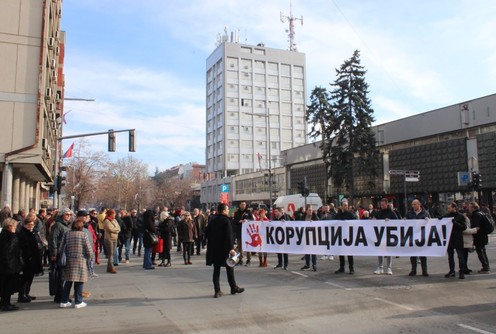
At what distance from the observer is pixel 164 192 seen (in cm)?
10250

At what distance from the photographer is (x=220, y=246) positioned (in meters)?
9.48

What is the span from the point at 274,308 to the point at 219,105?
93.4m

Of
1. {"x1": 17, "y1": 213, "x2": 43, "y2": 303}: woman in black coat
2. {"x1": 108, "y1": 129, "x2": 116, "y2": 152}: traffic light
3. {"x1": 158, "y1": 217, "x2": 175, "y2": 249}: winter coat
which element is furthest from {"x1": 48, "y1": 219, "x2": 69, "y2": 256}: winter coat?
{"x1": 108, "y1": 129, "x2": 116, "y2": 152}: traffic light

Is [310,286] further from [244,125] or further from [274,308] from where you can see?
[244,125]

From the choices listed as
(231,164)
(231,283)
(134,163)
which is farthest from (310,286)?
(231,164)

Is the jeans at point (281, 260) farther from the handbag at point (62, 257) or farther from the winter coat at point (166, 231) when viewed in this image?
the handbag at point (62, 257)

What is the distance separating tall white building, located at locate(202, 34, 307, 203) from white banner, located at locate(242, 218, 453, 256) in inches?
3075

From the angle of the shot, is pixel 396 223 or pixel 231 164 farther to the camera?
pixel 231 164

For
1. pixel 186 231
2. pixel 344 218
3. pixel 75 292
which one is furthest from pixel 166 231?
pixel 75 292

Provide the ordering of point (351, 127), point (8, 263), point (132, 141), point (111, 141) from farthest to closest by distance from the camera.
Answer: point (351, 127), point (132, 141), point (111, 141), point (8, 263)

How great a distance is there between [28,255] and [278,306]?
199 inches

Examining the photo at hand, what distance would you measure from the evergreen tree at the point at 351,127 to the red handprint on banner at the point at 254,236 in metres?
27.5

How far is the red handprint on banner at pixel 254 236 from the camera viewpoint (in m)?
14.2

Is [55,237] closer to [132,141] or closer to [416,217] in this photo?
[416,217]
